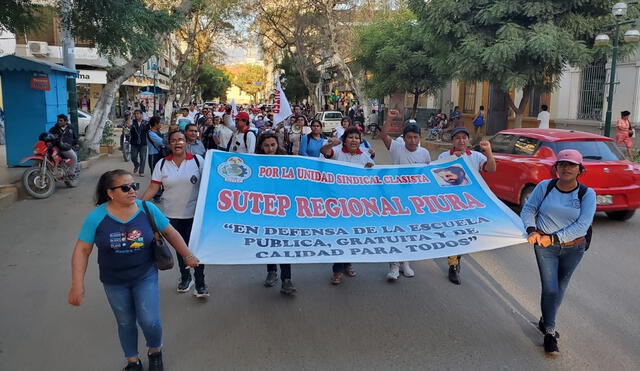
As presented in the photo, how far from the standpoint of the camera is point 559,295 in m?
4.41

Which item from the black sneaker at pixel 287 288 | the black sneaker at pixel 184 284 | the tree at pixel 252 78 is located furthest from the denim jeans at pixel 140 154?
the tree at pixel 252 78

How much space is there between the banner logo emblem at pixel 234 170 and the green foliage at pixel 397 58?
23.5m

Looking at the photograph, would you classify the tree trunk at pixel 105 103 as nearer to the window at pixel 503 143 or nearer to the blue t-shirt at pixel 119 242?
the window at pixel 503 143

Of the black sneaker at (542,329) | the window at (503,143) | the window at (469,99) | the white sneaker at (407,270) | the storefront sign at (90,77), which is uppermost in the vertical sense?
the storefront sign at (90,77)

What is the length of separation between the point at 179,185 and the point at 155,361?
182 cm

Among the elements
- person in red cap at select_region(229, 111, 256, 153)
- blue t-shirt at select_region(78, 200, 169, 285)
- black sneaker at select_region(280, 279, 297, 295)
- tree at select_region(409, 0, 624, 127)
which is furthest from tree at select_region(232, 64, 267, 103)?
blue t-shirt at select_region(78, 200, 169, 285)

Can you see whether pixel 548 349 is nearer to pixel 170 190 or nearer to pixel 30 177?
pixel 170 190

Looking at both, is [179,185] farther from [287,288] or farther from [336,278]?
[336,278]

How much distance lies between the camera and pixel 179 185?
5.31 m

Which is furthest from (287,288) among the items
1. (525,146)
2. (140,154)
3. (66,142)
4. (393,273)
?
(140,154)

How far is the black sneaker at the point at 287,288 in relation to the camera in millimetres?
5656

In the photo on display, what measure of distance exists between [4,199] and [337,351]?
8.35 metres

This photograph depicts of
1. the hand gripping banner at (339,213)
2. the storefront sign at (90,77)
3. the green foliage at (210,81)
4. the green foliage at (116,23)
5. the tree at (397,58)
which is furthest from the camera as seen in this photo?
the green foliage at (210,81)

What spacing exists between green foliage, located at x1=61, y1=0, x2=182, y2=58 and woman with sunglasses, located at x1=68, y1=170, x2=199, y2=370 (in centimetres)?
795
